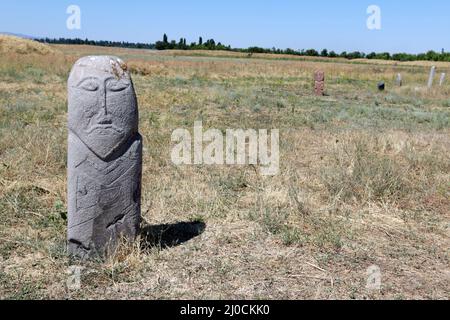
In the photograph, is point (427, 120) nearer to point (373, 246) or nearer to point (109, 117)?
point (373, 246)

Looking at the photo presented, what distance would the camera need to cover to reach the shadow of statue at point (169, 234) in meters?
4.03

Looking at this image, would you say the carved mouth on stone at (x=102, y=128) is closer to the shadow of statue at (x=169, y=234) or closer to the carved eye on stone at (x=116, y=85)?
the carved eye on stone at (x=116, y=85)

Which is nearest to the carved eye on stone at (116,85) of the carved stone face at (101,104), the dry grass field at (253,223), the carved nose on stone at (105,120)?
the carved stone face at (101,104)

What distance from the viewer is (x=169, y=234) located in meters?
4.32

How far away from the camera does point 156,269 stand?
360cm

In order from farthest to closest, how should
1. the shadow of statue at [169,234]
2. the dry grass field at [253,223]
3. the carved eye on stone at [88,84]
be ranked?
1. the shadow of statue at [169,234]
2. the dry grass field at [253,223]
3. the carved eye on stone at [88,84]

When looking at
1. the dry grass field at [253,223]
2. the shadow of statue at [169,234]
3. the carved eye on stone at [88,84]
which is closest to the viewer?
the carved eye on stone at [88,84]

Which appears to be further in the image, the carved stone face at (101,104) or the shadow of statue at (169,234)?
the shadow of statue at (169,234)

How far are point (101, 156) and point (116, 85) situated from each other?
0.53 metres

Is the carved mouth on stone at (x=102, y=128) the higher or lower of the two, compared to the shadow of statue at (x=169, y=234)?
higher

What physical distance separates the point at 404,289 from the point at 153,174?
144 inches

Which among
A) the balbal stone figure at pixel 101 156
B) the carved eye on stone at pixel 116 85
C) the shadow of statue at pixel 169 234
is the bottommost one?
the shadow of statue at pixel 169 234

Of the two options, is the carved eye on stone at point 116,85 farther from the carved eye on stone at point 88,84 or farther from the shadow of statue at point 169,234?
the shadow of statue at point 169,234

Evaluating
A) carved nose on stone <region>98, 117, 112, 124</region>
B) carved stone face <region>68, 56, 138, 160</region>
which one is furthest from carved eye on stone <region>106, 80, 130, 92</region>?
carved nose on stone <region>98, 117, 112, 124</region>
